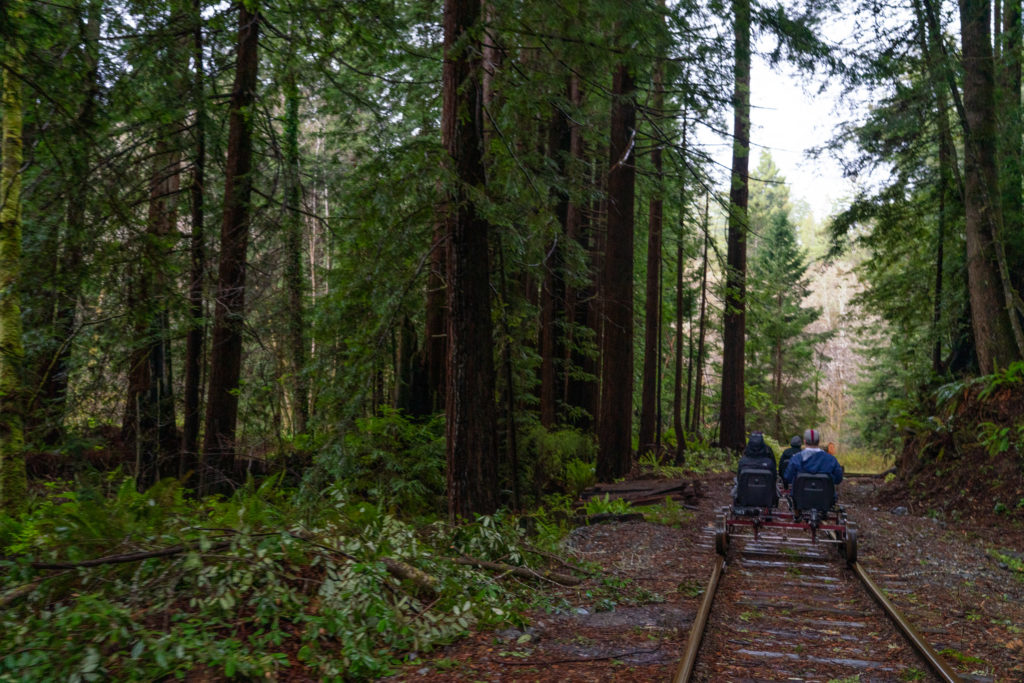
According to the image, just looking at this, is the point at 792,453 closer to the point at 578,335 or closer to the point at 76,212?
the point at 578,335

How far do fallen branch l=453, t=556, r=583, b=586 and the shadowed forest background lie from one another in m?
0.17

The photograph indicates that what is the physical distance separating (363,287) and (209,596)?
13.1 ft

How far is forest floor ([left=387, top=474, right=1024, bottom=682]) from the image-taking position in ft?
17.6

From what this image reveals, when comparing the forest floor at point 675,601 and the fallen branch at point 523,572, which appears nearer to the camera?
the forest floor at point 675,601

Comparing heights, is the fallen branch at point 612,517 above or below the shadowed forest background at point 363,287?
below

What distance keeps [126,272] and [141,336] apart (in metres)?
2.29

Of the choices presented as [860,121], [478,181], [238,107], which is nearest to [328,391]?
[478,181]

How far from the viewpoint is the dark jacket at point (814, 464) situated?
10.2 metres

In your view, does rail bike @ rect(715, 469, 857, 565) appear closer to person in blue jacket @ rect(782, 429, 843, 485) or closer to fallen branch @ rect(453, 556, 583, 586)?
person in blue jacket @ rect(782, 429, 843, 485)

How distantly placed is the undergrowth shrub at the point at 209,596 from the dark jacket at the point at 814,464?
561cm

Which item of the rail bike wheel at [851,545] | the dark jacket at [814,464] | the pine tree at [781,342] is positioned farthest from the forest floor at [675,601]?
the pine tree at [781,342]

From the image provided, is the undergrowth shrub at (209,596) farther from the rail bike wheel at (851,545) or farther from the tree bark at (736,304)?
the tree bark at (736,304)

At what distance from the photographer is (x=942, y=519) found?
13.0m

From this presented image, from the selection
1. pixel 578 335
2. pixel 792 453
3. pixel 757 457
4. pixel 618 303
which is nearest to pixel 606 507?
pixel 757 457
